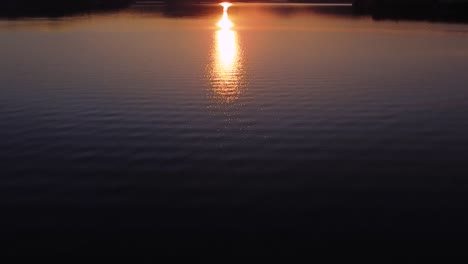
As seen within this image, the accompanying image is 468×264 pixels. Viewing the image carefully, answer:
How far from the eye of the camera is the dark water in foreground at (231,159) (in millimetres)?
17672

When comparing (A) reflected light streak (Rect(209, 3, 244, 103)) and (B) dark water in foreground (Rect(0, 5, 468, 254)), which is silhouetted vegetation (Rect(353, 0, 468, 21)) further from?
(B) dark water in foreground (Rect(0, 5, 468, 254))

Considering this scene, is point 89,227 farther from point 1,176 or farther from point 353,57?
point 353,57

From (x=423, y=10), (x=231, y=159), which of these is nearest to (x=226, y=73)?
(x=231, y=159)

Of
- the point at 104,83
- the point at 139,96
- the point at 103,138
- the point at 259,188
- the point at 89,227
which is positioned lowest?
the point at 89,227

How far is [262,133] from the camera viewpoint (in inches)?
1233

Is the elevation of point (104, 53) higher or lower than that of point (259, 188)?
higher

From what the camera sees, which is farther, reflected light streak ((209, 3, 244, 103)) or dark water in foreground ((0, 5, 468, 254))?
reflected light streak ((209, 3, 244, 103))

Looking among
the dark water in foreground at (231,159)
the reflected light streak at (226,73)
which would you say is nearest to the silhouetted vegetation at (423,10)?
the reflected light streak at (226,73)

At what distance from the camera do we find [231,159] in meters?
26.0

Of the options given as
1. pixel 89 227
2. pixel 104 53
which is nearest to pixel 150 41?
pixel 104 53

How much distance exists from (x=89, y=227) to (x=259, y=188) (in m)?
8.07

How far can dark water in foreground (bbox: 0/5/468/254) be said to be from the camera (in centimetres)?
1767

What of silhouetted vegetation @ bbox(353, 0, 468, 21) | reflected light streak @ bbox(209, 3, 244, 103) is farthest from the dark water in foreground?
silhouetted vegetation @ bbox(353, 0, 468, 21)

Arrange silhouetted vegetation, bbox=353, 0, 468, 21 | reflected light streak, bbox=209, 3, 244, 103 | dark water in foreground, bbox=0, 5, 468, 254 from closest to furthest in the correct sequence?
dark water in foreground, bbox=0, 5, 468, 254, reflected light streak, bbox=209, 3, 244, 103, silhouetted vegetation, bbox=353, 0, 468, 21
